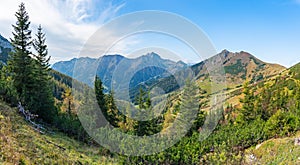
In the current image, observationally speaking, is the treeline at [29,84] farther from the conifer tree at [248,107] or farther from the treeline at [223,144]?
the conifer tree at [248,107]

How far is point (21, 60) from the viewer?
1152 inches

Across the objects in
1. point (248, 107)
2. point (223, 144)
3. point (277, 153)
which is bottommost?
point (277, 153)

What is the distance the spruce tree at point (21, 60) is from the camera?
29.2 metres

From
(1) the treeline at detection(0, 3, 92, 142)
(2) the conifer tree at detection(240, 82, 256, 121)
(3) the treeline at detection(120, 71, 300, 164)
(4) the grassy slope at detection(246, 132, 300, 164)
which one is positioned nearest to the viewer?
(4) the grassy slope at detection(246, 132, 300, 164)

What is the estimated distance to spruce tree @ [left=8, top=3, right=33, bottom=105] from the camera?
29156 millimetres

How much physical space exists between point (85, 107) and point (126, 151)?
19.2 metres

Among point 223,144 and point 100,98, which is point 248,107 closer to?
point 223,144

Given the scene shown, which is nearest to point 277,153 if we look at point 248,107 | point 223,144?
point 223,144

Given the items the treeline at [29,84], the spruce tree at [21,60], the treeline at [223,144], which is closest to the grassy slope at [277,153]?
the treeline at [223,144]

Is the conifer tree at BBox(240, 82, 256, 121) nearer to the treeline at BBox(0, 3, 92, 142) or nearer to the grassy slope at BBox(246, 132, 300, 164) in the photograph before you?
the grassy slope at BBox(246, 132, 300, 164)

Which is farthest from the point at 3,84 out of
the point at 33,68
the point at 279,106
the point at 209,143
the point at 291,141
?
the point at 279,106

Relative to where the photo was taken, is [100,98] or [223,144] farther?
[100,98]

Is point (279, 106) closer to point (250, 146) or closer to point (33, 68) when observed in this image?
point (250, 146)

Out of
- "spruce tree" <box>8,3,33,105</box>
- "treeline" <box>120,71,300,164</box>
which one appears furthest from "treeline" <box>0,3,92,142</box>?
"treeline" <box>120,71,300,164</box>
